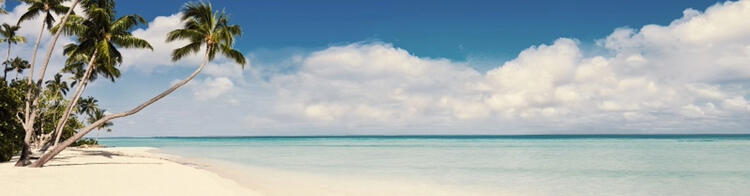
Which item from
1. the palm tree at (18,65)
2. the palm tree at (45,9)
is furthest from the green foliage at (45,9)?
the palm tree at (18,65)

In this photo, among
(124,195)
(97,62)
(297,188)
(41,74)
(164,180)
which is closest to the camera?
(124,195)

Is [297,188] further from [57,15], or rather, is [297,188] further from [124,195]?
[57,15]

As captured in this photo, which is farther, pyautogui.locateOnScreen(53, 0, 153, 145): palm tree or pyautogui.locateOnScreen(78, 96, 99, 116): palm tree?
pyautogui.locateOnScreen(78, 96, 99, 116): palm tree

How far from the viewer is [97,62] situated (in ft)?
60.6

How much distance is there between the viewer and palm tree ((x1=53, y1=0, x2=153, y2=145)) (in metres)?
16.2

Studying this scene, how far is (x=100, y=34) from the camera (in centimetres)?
1669

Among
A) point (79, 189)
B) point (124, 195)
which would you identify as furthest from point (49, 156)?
point (124, 195)

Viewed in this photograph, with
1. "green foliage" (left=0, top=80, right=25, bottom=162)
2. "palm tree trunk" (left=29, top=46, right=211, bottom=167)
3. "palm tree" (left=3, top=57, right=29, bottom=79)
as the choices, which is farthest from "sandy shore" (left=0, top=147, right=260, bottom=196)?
"palm tree" (left=3, top=57, right=29, bottom=79)

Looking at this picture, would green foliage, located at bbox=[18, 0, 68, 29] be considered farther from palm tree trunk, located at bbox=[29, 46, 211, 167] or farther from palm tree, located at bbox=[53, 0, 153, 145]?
palm tree trunk, located at bbox=[29, 46, 211, 167]

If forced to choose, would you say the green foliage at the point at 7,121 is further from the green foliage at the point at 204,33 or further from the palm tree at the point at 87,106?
the palm tree at the point at 87,106

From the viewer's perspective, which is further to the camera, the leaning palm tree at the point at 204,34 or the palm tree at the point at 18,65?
the palm tree at the point at 18,65

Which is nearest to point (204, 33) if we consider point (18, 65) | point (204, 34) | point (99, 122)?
point (204, 34)

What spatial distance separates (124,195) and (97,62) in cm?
1236

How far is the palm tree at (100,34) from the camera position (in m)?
16.2
